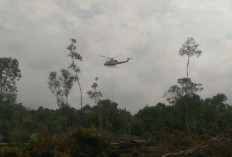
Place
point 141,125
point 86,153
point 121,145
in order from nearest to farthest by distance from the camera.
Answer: point 86,153
point 121,145
point 141,125

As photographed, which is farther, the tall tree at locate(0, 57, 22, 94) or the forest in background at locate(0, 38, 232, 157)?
the tall tree at locate(0, 57, 22, 94)

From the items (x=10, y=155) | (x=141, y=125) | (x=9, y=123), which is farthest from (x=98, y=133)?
(x=9, y=123)

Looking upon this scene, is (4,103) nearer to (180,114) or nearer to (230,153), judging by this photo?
(180,114)

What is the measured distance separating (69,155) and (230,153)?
862 centimetres

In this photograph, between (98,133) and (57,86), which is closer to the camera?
(98,133)

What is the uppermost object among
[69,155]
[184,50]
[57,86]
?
[184,50]

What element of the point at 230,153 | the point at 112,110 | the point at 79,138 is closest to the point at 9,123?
the point at 112,110

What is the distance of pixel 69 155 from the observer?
1543 centimetres

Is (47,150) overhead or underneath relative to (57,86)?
underneath

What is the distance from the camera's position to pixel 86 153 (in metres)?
16.4

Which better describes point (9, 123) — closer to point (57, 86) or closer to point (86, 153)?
point (57, 86)

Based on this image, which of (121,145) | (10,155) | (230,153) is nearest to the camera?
(230,153)

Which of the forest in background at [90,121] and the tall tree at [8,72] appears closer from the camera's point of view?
the forest in background at [90,121]

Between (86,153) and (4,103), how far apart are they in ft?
67.3
